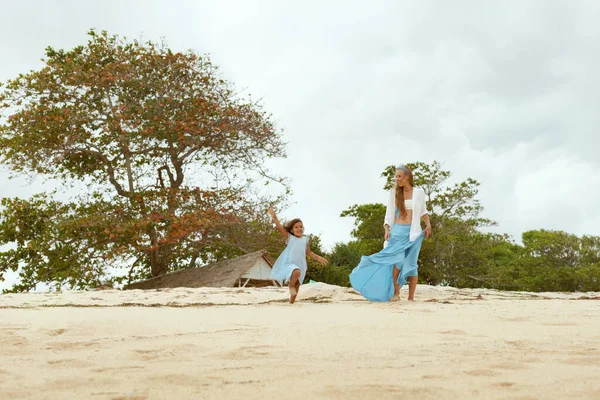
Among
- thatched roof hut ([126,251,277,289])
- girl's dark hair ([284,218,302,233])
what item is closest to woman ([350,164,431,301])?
girl's dark hair ([284,218,302,233])

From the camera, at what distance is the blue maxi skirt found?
876cm

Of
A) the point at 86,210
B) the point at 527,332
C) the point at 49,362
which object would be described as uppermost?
the point at 86,210

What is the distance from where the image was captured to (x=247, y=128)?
20.0 meters

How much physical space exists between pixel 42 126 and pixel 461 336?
55.8 feet

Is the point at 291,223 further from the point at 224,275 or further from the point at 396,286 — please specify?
the point at 224,275

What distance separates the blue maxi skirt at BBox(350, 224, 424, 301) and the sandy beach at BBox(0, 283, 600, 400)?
5.61 feet

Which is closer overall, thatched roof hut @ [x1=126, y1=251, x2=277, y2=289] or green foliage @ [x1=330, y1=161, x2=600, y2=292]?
thatched roof hut @ [x1=126, y1=251, x2=277, y2=289]

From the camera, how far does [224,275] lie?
59.9ft

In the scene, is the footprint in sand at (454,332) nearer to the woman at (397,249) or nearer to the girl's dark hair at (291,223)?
the woman at (397,249)

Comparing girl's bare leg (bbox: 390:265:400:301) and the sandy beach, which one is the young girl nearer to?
girl's bare leg (bbox: 390:265:400:301)

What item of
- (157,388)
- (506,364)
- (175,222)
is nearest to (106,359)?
(157,388)

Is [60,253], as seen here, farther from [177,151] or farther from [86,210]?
[177,151]

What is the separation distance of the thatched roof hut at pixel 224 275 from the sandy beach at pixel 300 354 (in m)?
10.9

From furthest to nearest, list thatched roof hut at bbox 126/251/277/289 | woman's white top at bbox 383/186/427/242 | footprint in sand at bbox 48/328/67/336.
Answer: thatched roof hut at bbox 126/251/277/289 < woman's white top at bbox 383/186/427/242 < footprint in sand at bbox 48/328/67/336
